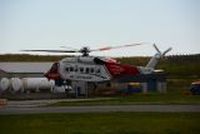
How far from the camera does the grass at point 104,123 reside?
20.1m

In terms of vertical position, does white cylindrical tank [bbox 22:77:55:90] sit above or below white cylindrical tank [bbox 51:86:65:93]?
above

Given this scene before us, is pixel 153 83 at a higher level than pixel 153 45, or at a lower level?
lower

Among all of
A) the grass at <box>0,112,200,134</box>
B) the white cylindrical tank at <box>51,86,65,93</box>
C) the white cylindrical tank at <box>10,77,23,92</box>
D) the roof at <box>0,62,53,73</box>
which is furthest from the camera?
the roof at <box>0,62,53,73</box>

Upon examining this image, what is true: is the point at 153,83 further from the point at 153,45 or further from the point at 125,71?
the point at 125,71

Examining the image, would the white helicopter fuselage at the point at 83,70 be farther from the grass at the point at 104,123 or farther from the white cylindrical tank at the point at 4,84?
the grass at the point at 104,123

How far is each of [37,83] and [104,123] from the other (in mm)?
44504

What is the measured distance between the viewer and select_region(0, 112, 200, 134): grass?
2014 cm

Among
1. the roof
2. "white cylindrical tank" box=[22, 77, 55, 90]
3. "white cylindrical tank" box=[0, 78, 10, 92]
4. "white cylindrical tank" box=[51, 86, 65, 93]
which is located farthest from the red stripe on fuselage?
the roof

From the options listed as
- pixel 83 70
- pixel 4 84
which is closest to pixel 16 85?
pixel 4 84

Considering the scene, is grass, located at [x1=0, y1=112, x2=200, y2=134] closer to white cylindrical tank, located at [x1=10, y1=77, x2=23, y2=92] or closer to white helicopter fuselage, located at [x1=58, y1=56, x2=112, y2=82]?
white helicopter fuselage, located at [x1=58, y1=56, x2=112, y2=82]

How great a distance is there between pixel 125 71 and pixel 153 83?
13.2m

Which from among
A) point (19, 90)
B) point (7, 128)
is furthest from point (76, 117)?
point (19, 90)

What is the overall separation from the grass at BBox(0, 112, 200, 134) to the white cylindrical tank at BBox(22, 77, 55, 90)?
38.8m

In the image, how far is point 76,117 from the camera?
2625cm
